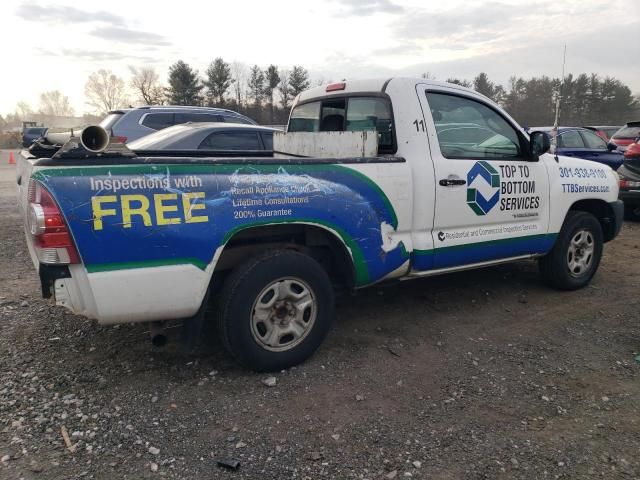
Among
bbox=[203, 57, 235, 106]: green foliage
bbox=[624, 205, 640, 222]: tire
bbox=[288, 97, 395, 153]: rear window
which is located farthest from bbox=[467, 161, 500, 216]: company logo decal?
bbox=[203, 57, 235, 106]: green foliage

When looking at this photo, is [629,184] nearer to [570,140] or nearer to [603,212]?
[570,140]

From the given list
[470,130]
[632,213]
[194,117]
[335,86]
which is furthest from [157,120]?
[632,213]

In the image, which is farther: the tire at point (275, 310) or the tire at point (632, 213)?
the tire at point (632, 213)

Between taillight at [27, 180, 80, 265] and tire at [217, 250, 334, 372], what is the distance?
3.14 feet

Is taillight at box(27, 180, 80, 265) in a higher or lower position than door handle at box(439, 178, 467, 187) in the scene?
lower

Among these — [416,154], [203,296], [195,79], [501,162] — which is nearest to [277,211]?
[203,296]

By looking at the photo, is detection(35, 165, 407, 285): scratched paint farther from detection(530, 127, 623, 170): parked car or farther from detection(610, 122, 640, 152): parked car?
detection(610, 122, 640, 152): parked car

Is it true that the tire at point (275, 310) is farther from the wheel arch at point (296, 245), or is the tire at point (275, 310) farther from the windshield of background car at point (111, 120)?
Answer: the windshield of background car at point (111, 120)

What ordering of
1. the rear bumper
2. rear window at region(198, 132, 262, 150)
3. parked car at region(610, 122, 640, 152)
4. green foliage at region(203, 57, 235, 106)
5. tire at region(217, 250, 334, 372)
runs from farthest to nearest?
green foliage at region(203, 57, 235, 106) < parked car at region(610, 122, 640, 152) < the rear bumper < rear window at region(198, 132, 262, 150) < tire at region(217, 250, 334, 372)

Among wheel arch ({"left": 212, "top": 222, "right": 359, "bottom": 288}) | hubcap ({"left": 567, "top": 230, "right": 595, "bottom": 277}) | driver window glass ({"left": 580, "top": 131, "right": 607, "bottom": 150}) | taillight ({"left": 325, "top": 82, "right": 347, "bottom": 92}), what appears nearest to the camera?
wheel arch ({"left": 212, "top": 222, "right": 359, "bottom": 288})

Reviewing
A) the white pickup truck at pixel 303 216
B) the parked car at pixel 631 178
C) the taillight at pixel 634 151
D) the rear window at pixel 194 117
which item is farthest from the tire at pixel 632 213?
the rear window at pixel 194 117

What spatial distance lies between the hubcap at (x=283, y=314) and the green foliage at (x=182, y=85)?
41.4 m

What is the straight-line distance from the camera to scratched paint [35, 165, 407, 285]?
2.62 m

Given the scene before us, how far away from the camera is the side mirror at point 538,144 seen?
14.7 feet
